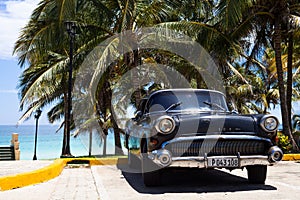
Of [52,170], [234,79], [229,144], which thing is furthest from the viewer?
[234,79]

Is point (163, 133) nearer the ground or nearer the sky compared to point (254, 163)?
nearer the sky

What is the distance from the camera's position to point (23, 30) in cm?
1842

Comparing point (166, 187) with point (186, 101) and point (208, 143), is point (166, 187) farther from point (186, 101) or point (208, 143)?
point (186, 101)

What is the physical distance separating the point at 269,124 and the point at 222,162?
1040 millimetres

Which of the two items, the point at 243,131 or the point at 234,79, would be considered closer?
the point at 243,131

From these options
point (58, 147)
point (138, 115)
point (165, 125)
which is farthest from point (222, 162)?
point (58, 147)

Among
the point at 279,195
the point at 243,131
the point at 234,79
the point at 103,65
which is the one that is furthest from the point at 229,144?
the point at 234,79

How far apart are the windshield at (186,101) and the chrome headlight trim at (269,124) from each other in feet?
3.98

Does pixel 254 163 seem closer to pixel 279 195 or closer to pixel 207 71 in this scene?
pixel 279 195

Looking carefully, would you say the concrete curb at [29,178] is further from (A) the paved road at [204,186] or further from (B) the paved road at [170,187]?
(A) the paved road at [204,186]

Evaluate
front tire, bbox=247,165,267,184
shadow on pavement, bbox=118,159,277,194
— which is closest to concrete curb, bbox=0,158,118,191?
shadow on pavement, bbox=118,159,277,194

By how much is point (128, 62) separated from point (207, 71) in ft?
11.7

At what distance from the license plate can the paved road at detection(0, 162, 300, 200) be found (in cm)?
43

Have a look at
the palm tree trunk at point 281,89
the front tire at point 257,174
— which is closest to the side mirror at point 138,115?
the front tire at point 257,174
